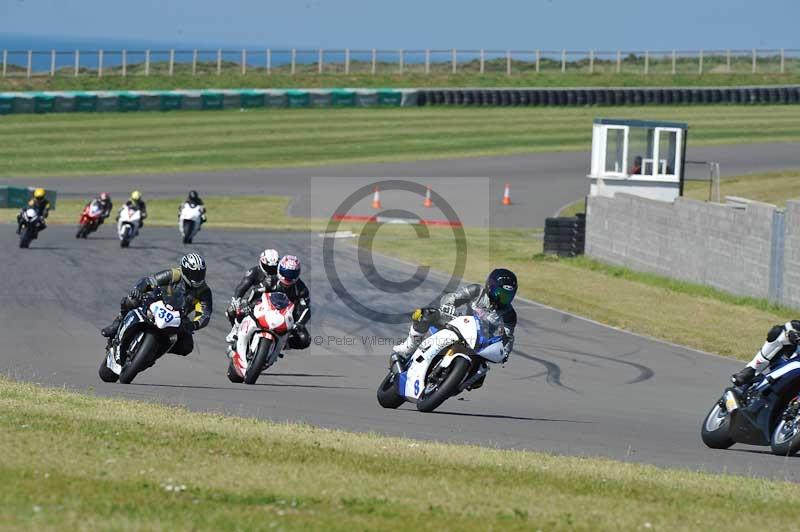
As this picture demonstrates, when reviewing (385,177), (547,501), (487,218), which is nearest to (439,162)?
(385,177)

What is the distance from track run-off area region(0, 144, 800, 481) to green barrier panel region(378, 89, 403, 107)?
3490 centimetres

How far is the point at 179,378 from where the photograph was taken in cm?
1623

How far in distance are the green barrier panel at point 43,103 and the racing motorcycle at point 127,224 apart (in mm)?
31524

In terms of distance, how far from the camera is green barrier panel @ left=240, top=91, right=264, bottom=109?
217ft

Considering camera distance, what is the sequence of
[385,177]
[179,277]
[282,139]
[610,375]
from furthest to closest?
[282,139], [385,177], [610,375], [179,277]

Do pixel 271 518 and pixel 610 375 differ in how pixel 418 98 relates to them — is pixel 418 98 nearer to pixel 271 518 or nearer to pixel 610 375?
pixel 610 375

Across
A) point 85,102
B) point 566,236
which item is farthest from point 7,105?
point 566,236

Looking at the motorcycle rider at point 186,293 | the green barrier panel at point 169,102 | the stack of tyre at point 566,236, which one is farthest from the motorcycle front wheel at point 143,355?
the green barrier panel at point 169,102

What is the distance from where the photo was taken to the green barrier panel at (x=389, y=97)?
223 feet

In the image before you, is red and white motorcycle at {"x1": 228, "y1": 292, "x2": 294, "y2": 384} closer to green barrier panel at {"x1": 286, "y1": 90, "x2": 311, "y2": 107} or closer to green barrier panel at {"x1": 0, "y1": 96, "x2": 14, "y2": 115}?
green barrier panel at {"x1": 0, "y1": 96, "x2": 14, "y2": 115}

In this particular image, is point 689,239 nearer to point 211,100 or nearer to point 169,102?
point 169,102

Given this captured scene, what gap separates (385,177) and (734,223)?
25323 millimetres

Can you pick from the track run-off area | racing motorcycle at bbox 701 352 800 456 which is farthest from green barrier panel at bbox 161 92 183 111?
racing motorcycle at bbox 701 352 800 456

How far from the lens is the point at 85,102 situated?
62.6 metres
